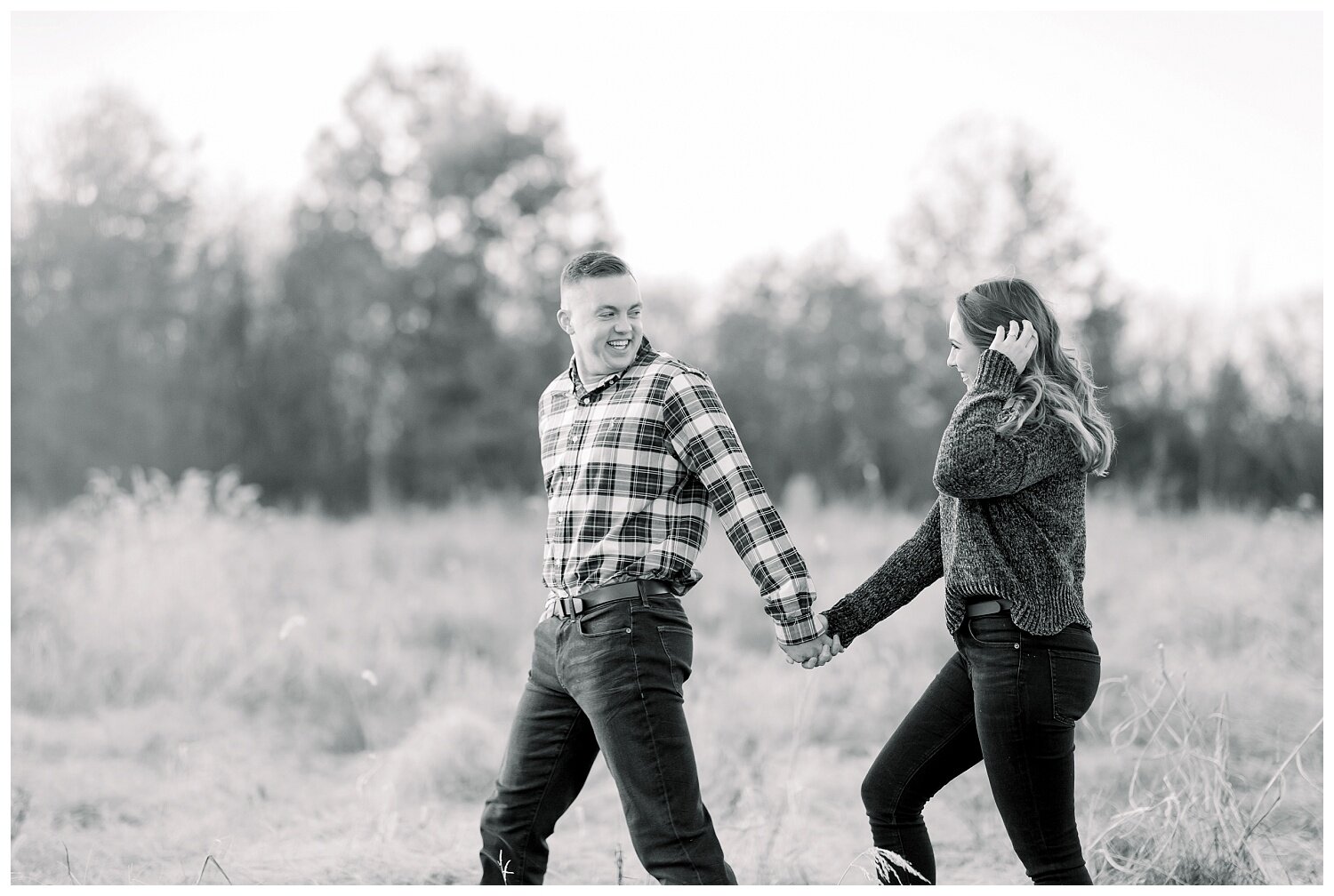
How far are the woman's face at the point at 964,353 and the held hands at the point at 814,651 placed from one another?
27.4 inches

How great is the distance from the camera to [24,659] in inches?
232

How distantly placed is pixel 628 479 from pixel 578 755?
2.32 feet

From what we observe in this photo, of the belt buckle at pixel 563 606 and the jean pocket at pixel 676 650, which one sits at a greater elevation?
the belt buckle at pixel 563 606

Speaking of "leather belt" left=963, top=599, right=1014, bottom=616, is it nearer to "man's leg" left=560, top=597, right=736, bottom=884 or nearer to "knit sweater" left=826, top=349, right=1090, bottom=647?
"knit sweater" left=826, top=349, right=1090, bottom=647

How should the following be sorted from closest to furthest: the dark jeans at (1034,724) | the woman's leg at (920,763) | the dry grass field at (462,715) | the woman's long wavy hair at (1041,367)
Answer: the dark jeans at (1034,724) → the woman's long wavy hair at (1041,367) → the woman's leg at (920,763) → the dry grass field at (462,715)

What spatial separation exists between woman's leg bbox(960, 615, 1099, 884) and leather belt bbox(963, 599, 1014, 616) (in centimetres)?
2

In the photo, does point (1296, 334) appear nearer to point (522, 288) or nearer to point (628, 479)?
point (522, 288)

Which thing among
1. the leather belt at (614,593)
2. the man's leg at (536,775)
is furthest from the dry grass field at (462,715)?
the leather belt at (614,593)

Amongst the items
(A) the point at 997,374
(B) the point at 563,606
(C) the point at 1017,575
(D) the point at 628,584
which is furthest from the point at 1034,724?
(B) the point at 563,606

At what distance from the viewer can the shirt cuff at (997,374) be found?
2.46 m

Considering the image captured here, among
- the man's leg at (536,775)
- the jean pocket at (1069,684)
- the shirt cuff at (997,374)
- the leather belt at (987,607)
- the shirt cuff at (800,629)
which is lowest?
the man's leg at (536,775)

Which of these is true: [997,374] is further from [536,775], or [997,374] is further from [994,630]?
[536,775]

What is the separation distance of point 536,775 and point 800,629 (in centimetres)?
74

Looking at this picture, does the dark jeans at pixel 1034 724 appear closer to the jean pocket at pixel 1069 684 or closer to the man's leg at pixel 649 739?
the jean pocket at pixel 1069 684
